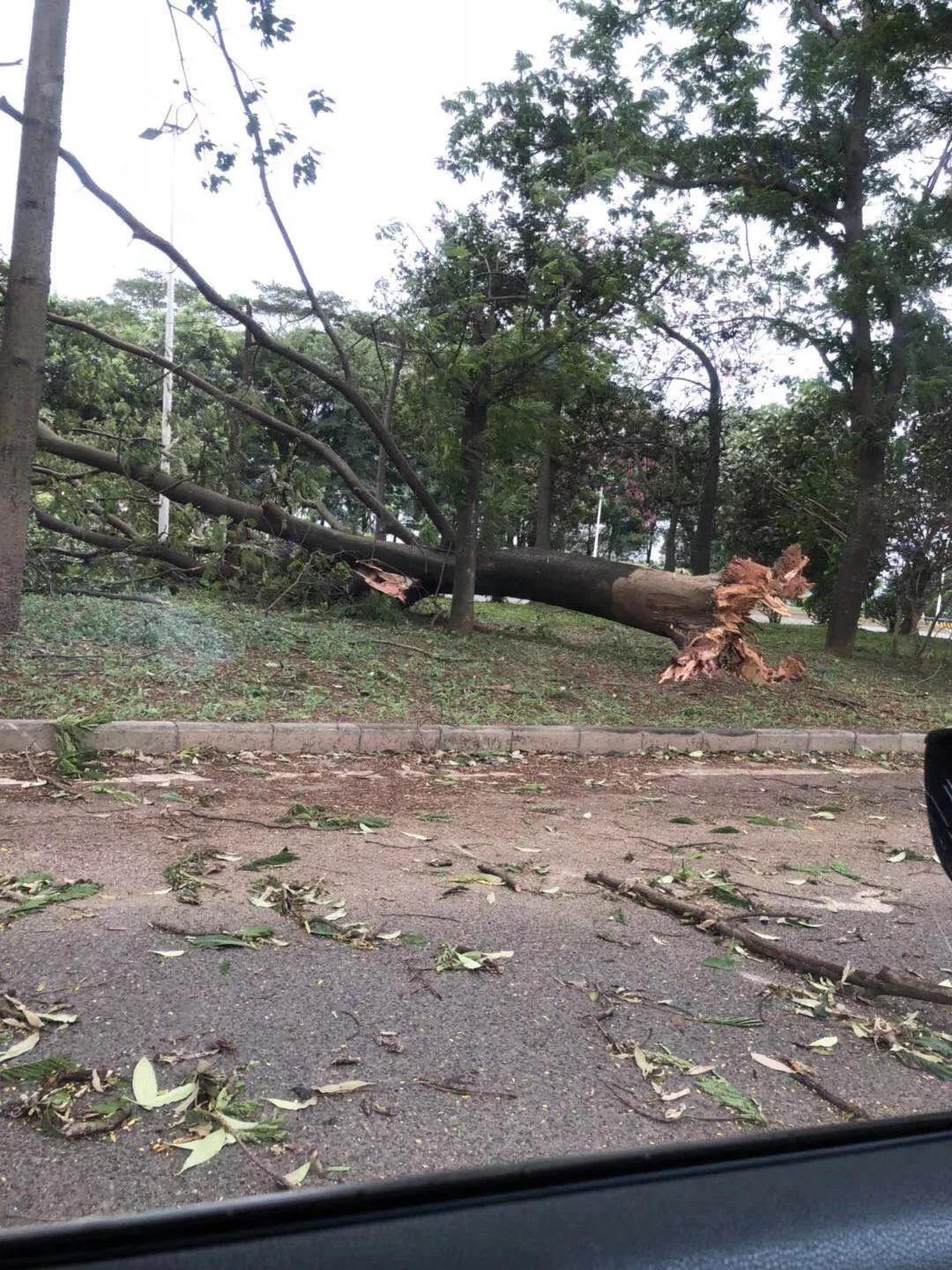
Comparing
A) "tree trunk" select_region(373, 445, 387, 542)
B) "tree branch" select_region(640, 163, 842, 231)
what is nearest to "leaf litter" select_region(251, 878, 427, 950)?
"tree trunk" select_region(373, 445, 387, 542)

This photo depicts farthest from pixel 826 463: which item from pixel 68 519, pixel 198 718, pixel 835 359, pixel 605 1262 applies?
pixel 605 1262

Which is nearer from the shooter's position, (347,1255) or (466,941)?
(347,1255)

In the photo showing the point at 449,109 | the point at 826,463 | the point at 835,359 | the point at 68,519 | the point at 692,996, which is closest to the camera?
the point at 692,996

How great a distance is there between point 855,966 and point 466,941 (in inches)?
48.9

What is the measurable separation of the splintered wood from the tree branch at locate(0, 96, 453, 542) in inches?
127

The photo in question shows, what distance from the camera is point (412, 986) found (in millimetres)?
2977

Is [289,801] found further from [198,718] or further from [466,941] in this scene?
[466,941]

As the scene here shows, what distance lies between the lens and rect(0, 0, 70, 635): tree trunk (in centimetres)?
796

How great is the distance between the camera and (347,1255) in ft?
2.53

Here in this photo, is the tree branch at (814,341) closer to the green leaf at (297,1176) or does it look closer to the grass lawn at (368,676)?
the grass lawn at (368,676)

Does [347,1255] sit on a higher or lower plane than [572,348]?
lower

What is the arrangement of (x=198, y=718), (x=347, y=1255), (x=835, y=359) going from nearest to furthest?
(x=347, y=1255) → (x=198, y=718) → (x=835, y=359)

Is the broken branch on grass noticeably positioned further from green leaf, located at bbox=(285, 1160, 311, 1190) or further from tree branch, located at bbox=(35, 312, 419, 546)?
tree branch, located at bbox=(35, 312, 419, 546)

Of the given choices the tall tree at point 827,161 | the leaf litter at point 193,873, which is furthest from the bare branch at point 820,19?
the leaf litter at point 193,873
